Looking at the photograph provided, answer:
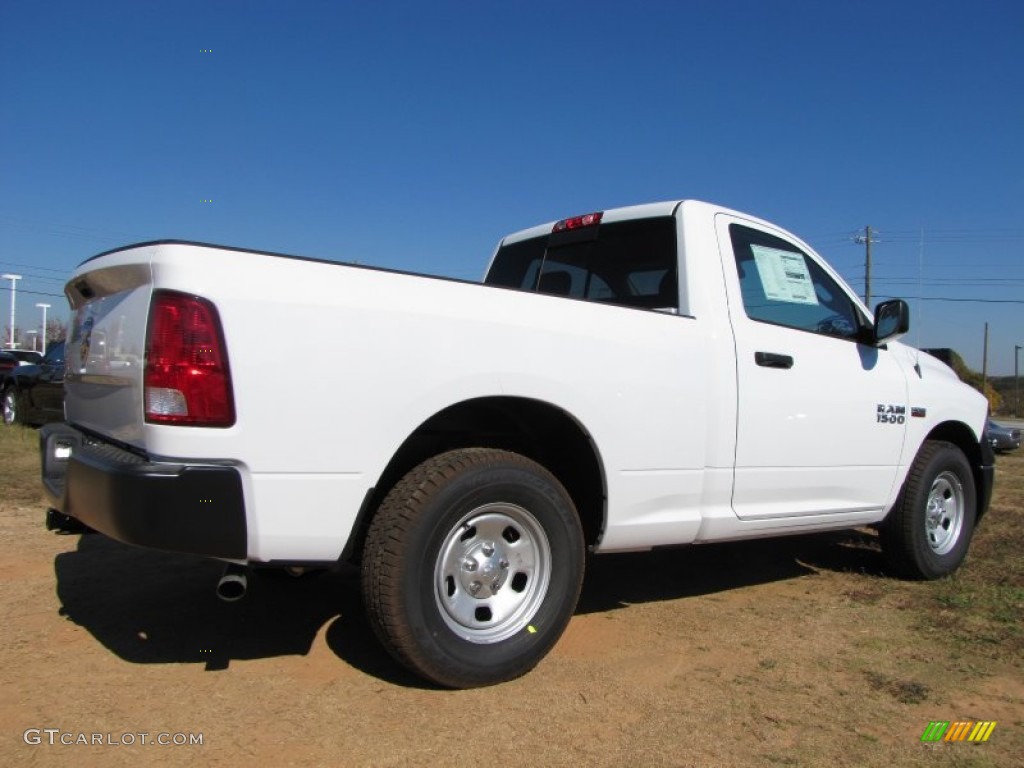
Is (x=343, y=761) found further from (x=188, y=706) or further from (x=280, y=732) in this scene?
(x=188, y=706)

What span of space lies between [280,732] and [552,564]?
1155 mm

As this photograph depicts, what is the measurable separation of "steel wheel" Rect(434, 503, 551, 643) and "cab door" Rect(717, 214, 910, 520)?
1179 mm

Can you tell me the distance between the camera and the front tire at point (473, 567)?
279 cm

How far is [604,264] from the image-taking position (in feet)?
14.6

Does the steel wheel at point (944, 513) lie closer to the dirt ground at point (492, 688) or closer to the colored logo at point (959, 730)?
the dirt ground at point (492, 688)

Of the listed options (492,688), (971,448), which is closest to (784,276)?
(971,448)

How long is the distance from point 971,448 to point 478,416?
3.84m

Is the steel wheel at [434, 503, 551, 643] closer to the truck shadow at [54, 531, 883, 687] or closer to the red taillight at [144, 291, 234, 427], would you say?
the truck shadow at [54, 531, 883, 687]

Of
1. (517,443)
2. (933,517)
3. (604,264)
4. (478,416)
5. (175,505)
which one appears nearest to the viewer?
(175,505)

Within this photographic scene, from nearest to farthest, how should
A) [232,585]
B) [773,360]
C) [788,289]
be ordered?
[232,585]
[773,360]
[788,289]

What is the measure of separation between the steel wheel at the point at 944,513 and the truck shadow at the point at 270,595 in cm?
42

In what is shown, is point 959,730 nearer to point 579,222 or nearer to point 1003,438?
point 579,222

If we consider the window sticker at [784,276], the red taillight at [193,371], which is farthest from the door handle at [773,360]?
the red taillight at [193,371]

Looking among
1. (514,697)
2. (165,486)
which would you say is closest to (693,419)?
(514,697)
